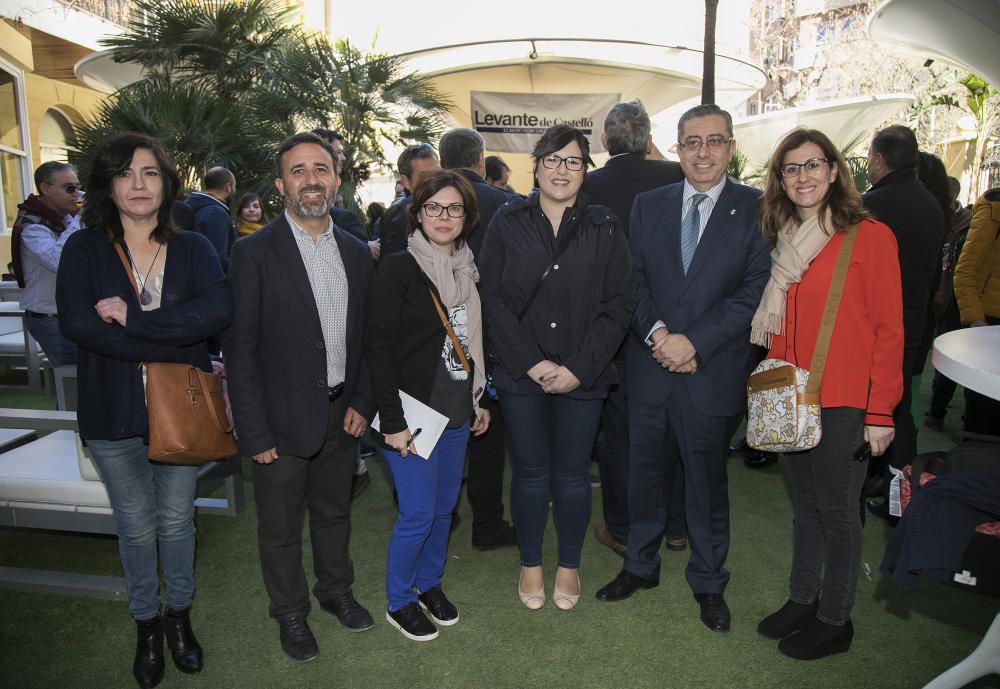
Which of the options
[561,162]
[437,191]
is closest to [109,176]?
[437,191]

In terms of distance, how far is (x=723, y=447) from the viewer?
2.80 metres

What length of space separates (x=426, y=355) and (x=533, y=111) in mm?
7841

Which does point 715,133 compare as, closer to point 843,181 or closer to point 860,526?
point 843,181

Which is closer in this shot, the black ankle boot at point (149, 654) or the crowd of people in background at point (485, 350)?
the crowd of people in background at point (485, 350)

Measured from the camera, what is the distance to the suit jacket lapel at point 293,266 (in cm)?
241

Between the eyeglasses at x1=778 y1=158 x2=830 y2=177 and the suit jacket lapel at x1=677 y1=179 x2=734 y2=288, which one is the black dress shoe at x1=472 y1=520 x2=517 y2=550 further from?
the eyeglasses at x1=778 y1=158 x2=830 y2=177

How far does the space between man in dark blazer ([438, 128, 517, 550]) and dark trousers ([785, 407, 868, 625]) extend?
142cm

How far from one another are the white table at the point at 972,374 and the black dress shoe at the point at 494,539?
73.8 inches

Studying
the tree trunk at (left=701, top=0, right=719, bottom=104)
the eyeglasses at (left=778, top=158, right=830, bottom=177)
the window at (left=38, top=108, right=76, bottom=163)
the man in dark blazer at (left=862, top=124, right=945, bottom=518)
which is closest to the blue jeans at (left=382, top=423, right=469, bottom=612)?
the eyeglasses at (left=778, top=158, right=830, bottom=177)

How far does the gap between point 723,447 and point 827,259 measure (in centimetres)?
83

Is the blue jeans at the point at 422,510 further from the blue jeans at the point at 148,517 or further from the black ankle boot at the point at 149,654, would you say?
the black ankle boot at the point at 149,654

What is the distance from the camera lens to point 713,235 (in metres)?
2.66

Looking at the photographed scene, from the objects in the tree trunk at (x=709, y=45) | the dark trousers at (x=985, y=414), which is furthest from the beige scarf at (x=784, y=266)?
the tree trunk at (x=709, y=45)

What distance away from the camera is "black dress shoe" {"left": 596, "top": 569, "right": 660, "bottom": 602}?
121 inches
